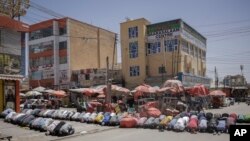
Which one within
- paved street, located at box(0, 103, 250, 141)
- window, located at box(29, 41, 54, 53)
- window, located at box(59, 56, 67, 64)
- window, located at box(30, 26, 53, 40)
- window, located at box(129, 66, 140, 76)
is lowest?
paved street, located at box(0, 103, 250, 141)

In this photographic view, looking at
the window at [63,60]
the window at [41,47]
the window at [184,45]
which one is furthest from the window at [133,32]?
the window at [41,47]

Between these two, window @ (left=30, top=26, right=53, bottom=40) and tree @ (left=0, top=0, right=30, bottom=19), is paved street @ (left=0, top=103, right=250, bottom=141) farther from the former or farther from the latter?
window @ (left=30, top=26, right=53, bottom=40)

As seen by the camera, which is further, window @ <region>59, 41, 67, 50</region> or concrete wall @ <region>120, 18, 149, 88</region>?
window @ <region>59, 41, 67, 50</region>

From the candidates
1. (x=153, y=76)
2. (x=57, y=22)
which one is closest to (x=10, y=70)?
(x=153, y=76)

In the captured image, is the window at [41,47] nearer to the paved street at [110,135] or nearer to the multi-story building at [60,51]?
the multi-story building at [60,51]

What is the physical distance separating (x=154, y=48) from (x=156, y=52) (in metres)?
0.71

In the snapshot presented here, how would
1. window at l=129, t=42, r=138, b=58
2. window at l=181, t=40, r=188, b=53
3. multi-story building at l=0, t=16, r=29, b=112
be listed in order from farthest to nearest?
1. window at l=129, t=42, r=138, b=58
2. window at l=181, t=40, r=188, b=53
3. multi-story building at l=0, t=16, r=29, b=112

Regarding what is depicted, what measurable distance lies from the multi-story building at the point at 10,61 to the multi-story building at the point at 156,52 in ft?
83.2

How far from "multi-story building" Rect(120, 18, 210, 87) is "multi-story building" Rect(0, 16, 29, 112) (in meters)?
25.4

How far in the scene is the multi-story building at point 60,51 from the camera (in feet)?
189

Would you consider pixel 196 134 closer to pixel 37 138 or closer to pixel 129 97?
pixel 37 138

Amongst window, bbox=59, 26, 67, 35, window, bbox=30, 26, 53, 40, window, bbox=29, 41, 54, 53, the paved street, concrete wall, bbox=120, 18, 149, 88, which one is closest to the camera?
the paved street

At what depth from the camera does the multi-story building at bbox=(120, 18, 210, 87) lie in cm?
4975

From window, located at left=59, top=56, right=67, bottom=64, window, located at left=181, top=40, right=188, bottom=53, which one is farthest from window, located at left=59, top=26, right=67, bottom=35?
window, located at left=181, top=40, right=188, bottom=53
